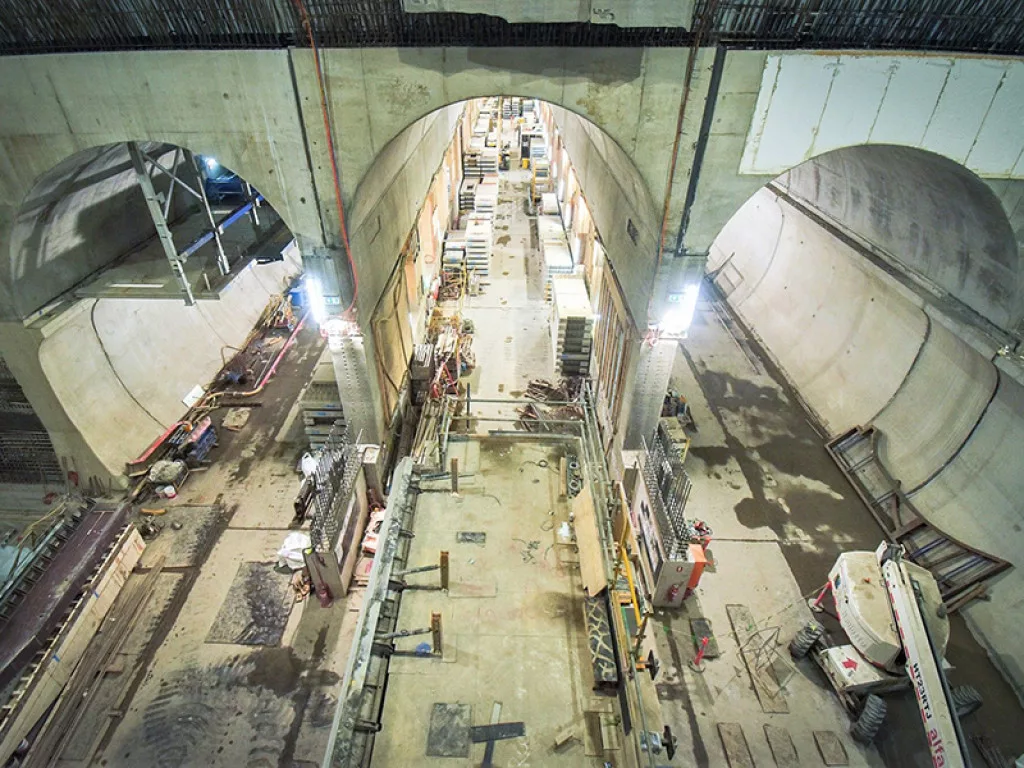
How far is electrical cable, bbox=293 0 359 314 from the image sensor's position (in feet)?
21.7

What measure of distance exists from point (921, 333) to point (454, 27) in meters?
11.1

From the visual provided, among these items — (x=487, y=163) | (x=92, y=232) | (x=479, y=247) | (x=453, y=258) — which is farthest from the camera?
(x=487, y=163)

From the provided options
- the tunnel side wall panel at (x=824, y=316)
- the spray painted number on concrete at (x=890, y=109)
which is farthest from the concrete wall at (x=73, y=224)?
the tunnel side wall panel at (x=824, y=316)

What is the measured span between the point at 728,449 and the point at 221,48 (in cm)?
1210

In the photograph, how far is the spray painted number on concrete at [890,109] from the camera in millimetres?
6918

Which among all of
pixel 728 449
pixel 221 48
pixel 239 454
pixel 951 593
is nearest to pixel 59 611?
pixel 239 454

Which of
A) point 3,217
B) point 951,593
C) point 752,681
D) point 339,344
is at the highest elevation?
point 3,217

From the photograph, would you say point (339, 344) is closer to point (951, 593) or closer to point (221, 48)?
point (221, 48)

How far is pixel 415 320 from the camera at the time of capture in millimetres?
14789

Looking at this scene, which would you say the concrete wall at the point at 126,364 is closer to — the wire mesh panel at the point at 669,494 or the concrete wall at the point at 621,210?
the concrete wall at the point at 621,210

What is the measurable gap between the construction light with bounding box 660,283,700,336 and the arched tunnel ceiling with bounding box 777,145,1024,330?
150 inches

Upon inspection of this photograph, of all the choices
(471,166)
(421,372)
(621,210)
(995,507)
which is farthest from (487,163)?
(995,507)

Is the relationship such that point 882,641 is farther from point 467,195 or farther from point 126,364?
point 467,195

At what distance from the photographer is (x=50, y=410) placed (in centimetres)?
999
